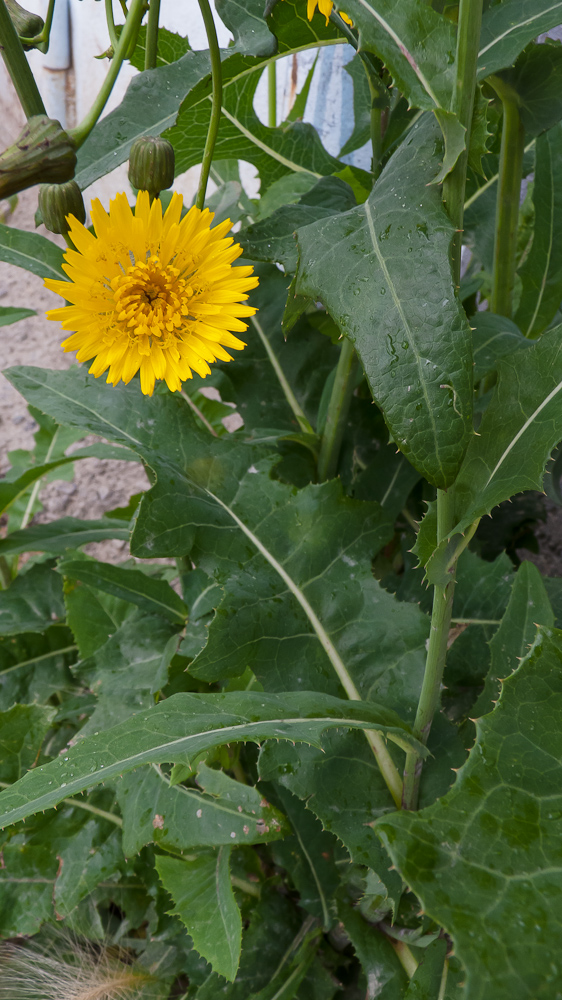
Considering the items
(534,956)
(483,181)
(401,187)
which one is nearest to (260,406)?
(483,181)

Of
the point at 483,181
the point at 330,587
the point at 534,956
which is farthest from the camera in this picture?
the point at 483,181

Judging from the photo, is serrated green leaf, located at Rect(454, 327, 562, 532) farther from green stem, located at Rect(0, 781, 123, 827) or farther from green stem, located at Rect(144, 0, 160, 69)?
green stem, located at Rect(0, 781, 123, 827)

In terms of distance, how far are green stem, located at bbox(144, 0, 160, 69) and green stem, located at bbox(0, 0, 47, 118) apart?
0.10m

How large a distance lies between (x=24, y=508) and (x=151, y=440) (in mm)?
674

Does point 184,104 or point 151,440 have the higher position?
point 184,104

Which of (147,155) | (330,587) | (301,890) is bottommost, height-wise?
(301,890)

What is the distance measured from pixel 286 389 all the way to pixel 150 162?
1.58 feet

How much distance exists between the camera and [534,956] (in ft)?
1.23

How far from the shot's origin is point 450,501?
1.71 feet

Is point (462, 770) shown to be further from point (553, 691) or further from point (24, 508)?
point (24, 508)

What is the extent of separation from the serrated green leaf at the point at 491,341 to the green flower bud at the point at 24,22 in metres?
0.48

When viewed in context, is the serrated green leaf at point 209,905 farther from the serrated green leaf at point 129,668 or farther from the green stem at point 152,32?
the green stem at point 152,32

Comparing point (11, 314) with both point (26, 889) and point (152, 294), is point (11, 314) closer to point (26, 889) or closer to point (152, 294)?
point (152, 294)

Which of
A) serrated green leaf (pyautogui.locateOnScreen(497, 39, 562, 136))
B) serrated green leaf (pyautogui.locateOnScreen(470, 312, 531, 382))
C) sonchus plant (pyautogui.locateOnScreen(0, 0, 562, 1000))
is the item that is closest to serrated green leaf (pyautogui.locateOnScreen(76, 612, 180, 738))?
sonchus plant (pyautogui.locateOnScreen(0, 0, 562, 1000))
